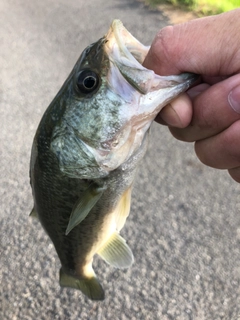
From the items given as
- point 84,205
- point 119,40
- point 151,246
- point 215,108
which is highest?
point 119,40

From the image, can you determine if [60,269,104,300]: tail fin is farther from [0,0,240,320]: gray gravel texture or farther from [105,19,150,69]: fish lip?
[105,19,150,69]: fish lip

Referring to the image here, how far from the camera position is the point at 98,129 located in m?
1.50

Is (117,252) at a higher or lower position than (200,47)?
lower

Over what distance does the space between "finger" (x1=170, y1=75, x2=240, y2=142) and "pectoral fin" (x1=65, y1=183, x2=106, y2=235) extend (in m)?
0.48

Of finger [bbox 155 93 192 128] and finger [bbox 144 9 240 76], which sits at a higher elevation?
finger [bbox 144 9 240 76]

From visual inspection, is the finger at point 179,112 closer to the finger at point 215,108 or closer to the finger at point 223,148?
the finger at point 215,108

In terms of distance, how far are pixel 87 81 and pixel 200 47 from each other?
0.43 meters

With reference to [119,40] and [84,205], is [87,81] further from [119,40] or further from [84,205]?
[84,205]

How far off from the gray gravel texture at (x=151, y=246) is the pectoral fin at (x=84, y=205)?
1.41 m

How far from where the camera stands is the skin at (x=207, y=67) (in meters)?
1.39

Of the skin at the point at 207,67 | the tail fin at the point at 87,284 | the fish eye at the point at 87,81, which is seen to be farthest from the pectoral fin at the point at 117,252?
the fish eye at the point at 87,81

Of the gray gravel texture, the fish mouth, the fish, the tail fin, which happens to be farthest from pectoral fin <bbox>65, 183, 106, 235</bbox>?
the gray gravel texture

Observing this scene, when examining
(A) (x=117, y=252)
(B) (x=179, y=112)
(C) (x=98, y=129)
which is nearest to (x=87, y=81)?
(C) (x=98, y=129)

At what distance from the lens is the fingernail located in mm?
1406
